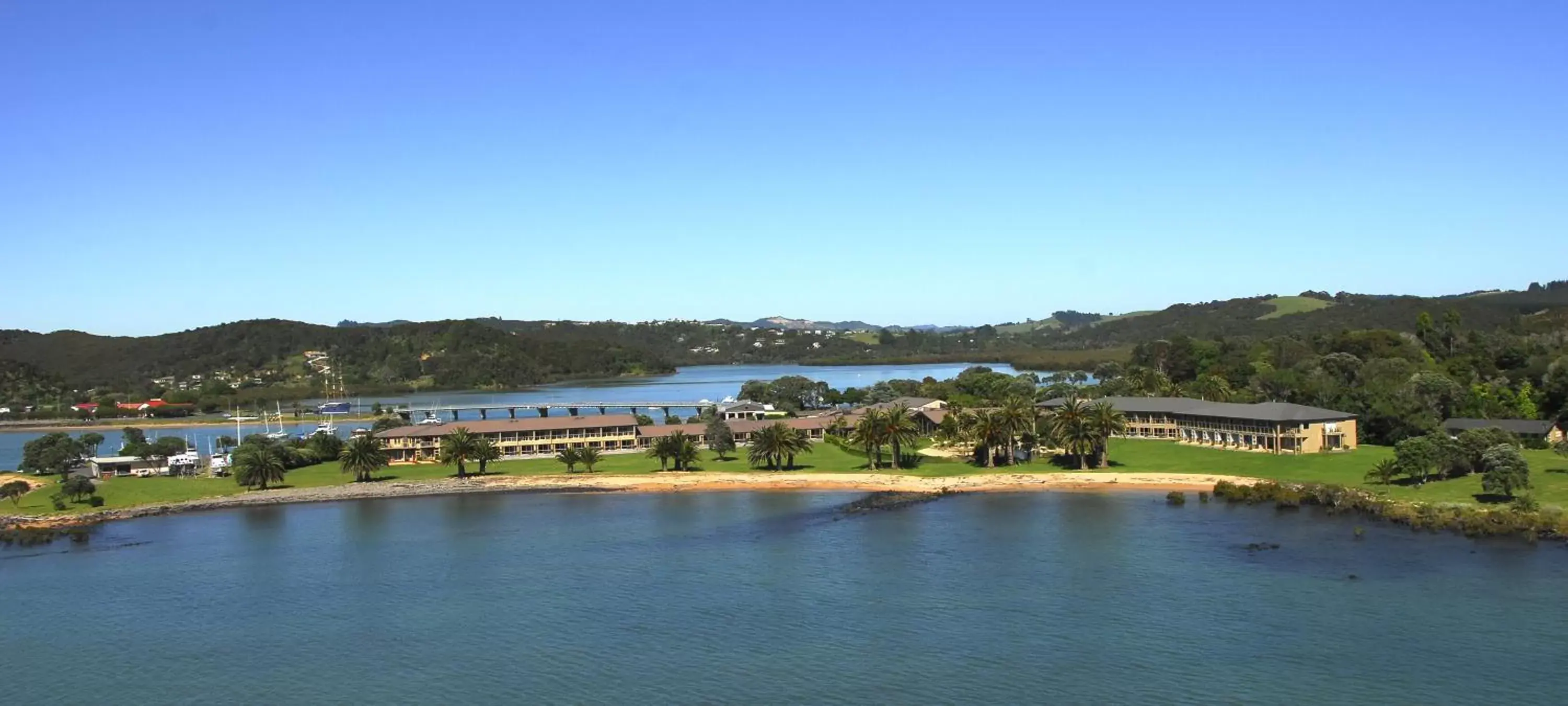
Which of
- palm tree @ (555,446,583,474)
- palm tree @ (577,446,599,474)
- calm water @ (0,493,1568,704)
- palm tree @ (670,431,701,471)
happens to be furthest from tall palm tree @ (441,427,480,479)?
calm water @ (0,493,1568,704)

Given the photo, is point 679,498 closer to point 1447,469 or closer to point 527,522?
point 527,522

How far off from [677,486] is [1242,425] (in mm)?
37675

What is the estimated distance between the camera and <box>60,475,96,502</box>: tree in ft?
231

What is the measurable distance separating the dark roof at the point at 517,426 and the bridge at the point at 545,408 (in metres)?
7.41

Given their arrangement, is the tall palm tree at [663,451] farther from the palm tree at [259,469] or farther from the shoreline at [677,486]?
the palm tree at [259,469]

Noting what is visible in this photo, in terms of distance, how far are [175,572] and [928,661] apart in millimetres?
34931

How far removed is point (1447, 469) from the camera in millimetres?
57969

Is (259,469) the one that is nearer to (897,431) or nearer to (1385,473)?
(897,431)

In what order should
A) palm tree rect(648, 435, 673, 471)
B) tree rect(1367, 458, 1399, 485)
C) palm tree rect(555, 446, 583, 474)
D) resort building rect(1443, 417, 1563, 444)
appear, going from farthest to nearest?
palm tree rect(555, 446, 583, 474)
palm tree rect(648, 435, 673, 471)
resort building rect(1443, 417, 1563, 444)
tree rect(1367, 458, 1399, 485)

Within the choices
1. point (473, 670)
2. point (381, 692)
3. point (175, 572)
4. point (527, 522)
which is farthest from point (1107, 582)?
point (175, 572)

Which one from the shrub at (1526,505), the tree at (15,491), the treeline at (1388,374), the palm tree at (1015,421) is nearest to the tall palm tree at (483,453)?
the tree at (15,491)

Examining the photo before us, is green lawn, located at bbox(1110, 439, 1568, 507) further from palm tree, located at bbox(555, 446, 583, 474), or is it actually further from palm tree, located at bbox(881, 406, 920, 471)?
palm tree, located at bbox(555, 446, 583, 474)

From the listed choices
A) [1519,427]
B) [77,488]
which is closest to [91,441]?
[77,488]

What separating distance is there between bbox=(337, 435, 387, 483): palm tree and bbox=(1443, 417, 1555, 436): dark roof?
225 feet
